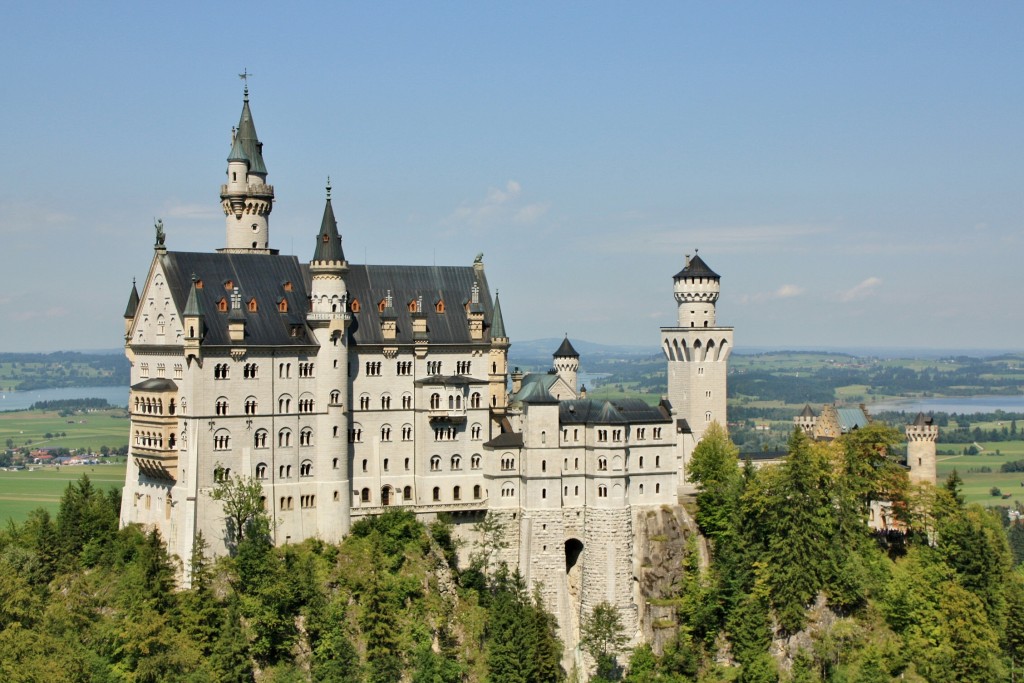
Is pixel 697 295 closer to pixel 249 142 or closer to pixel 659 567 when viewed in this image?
pixel 659 567

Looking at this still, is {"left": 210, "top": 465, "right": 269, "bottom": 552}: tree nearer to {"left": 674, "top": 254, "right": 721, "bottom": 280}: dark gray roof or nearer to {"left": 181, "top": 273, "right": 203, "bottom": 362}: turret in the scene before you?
{"left": 181, "top": 273, "right": 203, "bottom": 362}: turret

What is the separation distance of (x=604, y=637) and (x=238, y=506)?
84.6 ft

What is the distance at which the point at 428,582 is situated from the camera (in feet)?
292

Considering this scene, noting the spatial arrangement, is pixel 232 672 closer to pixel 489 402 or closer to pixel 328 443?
pixel 328 443

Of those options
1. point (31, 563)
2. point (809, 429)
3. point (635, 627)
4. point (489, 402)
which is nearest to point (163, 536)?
point (31, 563)

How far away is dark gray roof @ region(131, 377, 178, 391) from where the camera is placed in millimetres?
86188

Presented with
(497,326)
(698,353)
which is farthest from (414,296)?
(698,353)

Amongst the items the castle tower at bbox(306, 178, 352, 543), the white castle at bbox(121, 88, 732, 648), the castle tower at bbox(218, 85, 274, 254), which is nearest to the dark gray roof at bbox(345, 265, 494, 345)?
the white castle at bbox(121, 88, 732, 648)

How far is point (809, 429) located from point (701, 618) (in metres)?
29.4

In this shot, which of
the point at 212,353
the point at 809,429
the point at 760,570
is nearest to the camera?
the point at 212,353

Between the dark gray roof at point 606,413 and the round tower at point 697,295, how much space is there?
10206 millimetres

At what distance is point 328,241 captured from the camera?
90812 mm

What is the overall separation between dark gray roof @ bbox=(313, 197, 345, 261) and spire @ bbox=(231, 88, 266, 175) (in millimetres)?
8903

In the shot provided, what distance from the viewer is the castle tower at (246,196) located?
9675 centimetres
